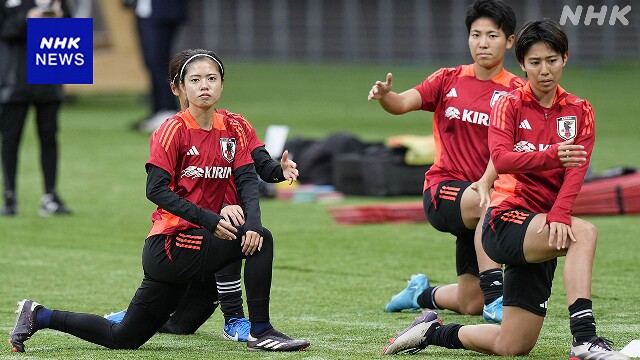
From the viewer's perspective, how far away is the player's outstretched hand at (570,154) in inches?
205

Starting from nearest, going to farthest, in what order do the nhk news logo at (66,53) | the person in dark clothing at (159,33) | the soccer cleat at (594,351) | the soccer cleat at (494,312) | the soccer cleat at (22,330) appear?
the soccer cleat at (594,351) → the soccer cleat at (22,330) → the nhk news logo at (66,53) → the soccer cleat at (494,312) → the person in dark clothing at (159,33)

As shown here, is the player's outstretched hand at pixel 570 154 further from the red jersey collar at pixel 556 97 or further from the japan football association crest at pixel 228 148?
the japan football association crest at pixel 228 148

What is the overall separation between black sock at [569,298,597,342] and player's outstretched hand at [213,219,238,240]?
1.49m


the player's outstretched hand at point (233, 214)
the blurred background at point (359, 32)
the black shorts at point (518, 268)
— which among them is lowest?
the black shorts at point (518, 268)

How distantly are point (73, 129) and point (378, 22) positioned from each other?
13.5 meters

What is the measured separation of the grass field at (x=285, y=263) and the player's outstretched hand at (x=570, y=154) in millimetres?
910

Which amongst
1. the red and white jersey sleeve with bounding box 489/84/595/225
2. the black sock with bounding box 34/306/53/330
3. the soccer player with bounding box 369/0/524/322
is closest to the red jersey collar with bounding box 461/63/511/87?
the soccer player with bounding box 369/0/524/322

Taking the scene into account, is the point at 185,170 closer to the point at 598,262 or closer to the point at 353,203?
the point at 598,262

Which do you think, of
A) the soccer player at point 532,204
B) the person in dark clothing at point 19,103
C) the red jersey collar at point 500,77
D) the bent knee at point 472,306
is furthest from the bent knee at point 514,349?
the person in dark clothing at point 19,103

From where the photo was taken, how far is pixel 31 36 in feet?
22.0

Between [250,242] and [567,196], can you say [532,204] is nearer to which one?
[567,196]

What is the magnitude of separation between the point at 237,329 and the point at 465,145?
5.44ft

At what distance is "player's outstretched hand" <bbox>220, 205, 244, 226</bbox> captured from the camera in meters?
5.70

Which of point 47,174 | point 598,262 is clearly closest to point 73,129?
point 47,174
